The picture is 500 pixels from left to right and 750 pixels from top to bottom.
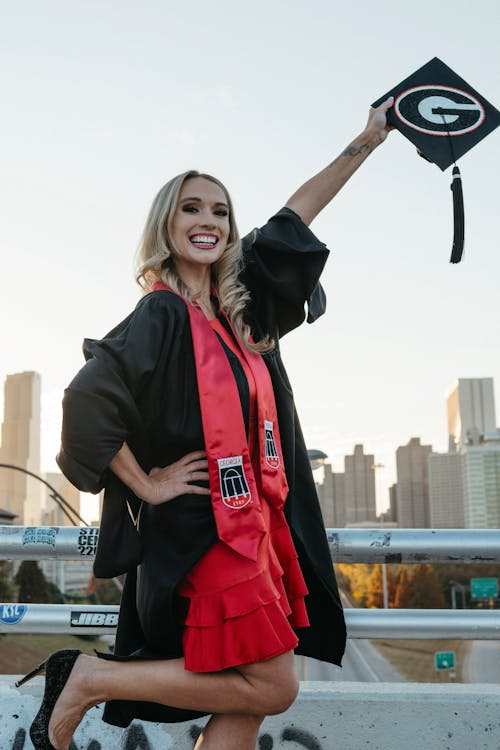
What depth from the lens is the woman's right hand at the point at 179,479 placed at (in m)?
2.47

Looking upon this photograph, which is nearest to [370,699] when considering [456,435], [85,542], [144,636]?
[144,636]

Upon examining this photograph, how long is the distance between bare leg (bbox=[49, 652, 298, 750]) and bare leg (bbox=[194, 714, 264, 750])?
1 cm

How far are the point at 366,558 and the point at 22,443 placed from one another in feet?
510

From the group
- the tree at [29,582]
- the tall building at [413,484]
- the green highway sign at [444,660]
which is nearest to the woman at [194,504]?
the tree at [29,582]

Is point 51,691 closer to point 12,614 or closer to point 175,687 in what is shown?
point 175,687

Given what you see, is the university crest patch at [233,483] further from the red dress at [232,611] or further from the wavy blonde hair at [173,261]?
the wavy blonde hair at [173,261]

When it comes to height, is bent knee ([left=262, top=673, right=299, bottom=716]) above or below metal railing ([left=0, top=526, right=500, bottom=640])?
below

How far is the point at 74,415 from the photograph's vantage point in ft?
7.93

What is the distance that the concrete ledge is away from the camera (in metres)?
3.11

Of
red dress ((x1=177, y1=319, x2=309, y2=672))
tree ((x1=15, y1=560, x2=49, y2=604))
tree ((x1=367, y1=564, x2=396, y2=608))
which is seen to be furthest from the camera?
tree ((x1=367, y1=564, x2=396, y2=608))

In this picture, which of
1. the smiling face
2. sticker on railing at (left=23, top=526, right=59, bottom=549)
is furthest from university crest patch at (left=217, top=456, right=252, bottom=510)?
sticker on railing at (left=23, top=526, right=59, bottom=549)

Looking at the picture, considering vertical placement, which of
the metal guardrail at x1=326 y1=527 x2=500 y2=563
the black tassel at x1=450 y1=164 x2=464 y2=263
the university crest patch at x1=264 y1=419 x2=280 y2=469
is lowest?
the metal guardrail at x1=326 y1=527 x2=500 y2=563

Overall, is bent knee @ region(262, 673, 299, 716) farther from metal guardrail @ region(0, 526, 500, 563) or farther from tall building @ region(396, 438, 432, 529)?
tall building @ region(396, 438, 432, 529)

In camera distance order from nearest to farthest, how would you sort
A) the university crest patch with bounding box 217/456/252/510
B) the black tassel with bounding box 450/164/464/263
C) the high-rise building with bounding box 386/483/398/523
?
the university crest patch with bounding box 217/456/252/510 → the black tassel with bounding box 450/164/464/263 → the high-rise building with bounding box 386/483/398/523
